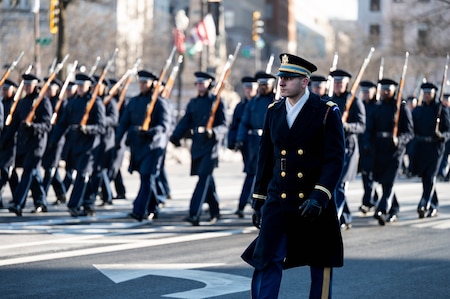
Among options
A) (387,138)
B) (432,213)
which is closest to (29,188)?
(387,138)

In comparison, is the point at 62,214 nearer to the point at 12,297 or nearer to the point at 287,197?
the point at 12,297

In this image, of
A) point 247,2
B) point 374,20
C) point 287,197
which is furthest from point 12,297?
point 247,2

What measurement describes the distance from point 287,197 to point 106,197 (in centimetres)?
1109

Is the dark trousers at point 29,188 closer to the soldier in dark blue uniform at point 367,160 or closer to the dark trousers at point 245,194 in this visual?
the dark trousers at point 245,194

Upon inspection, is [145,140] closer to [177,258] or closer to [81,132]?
[81,132]

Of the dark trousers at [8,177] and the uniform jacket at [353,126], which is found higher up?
the uniform jacket at [353,126]

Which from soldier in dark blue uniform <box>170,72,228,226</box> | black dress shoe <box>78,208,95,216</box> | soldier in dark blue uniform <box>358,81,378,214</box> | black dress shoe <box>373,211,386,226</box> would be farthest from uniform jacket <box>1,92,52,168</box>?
black dress shoe <box>373,211,386,226</box>

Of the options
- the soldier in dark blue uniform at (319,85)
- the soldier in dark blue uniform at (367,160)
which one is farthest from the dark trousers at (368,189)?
the soldier in dark blue uniform at (319,85)

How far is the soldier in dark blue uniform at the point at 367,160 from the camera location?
57.8 feet

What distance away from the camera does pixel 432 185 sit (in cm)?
1822

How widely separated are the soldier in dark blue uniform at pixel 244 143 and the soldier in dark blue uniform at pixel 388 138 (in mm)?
1727

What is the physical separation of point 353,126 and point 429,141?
263cm

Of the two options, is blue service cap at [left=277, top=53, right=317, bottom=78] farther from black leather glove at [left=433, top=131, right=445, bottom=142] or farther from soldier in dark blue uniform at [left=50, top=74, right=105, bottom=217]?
black leather glove at [left=433, top=131, right=445, bottom=142]

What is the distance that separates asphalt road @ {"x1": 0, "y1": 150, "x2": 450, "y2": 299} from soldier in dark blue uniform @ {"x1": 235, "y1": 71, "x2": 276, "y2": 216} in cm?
94
